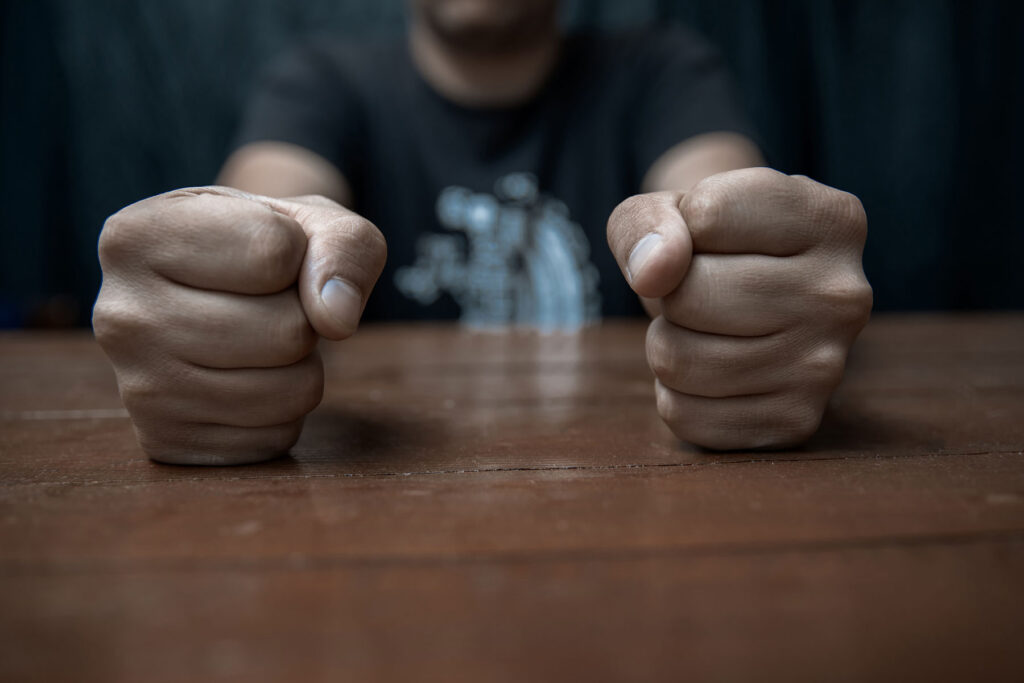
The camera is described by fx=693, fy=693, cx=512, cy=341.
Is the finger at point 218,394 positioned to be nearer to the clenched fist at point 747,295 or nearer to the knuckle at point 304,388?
the knuckle at point 304,388

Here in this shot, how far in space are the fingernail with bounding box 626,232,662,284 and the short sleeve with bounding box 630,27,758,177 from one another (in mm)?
957

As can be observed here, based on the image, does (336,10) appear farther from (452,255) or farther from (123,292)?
(123,292)

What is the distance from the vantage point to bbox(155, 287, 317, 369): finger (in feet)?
1.37

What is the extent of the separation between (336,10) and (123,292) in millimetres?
1744

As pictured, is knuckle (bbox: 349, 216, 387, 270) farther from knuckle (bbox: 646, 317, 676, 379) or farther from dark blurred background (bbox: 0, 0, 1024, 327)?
dark blurred background (bbox: 0, 0, 1024, 327)

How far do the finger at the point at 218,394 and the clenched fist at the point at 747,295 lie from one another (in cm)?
23

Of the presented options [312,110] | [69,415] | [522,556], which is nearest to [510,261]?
[312,110]

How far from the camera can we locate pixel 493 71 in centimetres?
140

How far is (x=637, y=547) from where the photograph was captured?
0.31 m

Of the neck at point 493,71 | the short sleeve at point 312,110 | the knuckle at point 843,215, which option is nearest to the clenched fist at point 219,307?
the knuckle at point 843,215

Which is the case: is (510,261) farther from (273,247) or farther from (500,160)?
(273,247)

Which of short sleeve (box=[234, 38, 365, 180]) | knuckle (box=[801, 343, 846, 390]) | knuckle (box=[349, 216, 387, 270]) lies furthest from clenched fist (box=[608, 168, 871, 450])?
short sleeve (box=[234, 38, 365, 180])

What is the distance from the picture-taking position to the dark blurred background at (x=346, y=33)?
6.12 ft

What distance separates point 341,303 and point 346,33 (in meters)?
1.75
